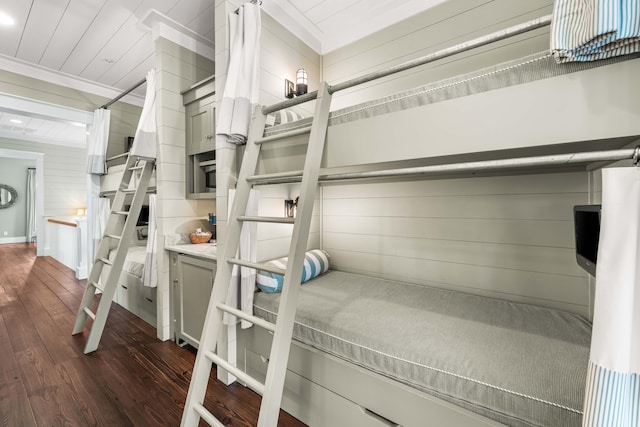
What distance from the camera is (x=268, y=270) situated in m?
1.28

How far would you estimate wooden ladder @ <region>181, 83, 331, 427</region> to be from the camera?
113 cm

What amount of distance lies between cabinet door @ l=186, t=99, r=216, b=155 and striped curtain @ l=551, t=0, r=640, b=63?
2297 mm

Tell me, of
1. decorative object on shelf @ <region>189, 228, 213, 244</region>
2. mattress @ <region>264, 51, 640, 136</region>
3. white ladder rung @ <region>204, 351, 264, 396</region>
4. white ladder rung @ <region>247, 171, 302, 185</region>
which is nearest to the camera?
mattress @ <region>264, 51, 640, 136</region>

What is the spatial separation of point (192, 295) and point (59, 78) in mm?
3460

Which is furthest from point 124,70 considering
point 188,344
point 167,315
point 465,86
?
point 465,86

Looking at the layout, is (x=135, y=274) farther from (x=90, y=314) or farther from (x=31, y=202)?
(x=31, y=202)

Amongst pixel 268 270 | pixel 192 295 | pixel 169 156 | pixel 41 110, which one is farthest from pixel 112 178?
pixel 268 270

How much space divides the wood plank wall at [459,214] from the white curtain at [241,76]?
1014 mm

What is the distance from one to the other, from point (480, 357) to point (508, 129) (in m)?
0.88

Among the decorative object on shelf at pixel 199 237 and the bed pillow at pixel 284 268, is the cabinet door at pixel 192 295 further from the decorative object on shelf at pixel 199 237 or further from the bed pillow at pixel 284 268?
the bed pillow at pixel 284 268

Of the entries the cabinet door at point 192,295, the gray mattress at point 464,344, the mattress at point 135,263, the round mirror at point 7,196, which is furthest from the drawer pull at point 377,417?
the round mirror at point 7,196

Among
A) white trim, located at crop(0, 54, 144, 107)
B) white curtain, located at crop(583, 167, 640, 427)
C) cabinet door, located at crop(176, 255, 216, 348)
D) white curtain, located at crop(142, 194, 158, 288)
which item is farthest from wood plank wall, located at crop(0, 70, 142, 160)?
white curtain, located at crop(583, 167, 640, 427)

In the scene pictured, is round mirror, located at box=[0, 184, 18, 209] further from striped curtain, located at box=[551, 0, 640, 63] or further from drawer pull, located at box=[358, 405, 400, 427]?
striped curtain, located at box=[551, 0, 640, 63]

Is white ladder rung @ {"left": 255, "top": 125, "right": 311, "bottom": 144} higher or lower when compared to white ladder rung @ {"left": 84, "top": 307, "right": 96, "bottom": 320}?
higher
